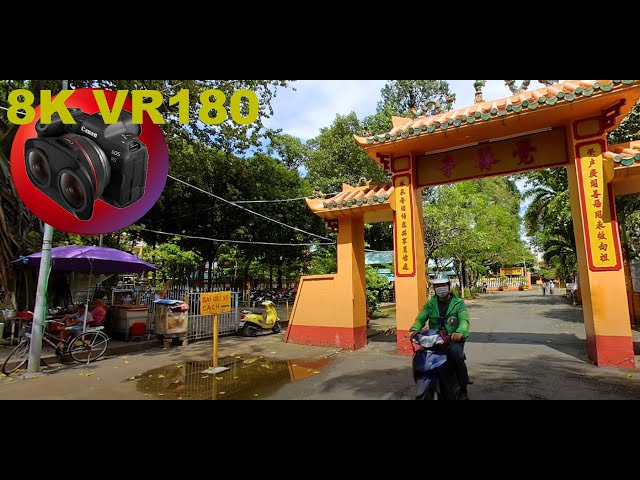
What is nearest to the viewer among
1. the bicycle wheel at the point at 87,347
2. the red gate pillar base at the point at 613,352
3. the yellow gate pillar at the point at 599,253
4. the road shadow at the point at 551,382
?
the road shadow at the point at 551,382

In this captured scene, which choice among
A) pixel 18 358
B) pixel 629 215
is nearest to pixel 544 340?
pixel 629 215

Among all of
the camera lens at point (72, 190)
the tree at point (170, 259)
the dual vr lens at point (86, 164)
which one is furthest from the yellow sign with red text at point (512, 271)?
the camera lens at point (72, 190)

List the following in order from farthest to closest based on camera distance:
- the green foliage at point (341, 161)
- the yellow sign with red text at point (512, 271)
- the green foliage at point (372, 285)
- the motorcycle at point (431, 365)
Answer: the yellow sign with red text at point (512, 271), the green foliage at point (341, 161), the green foliage at point (372, 285), the motorcycle at point (431, 365)

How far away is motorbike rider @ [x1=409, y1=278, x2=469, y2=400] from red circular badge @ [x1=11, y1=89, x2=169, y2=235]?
544 centimetres

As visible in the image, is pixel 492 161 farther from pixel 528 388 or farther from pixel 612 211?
pixel 528 388

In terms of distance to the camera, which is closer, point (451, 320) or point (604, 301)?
point (451, 320)

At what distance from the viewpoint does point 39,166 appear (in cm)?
648

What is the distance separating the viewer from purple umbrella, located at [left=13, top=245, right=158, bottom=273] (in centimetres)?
842

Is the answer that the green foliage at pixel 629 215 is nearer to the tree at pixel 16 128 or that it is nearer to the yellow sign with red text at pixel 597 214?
the yellow sign with red text at pixel 597 214

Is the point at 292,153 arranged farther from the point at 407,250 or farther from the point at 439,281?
the point at 439,281

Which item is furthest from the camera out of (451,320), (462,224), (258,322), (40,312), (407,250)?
(462,224)

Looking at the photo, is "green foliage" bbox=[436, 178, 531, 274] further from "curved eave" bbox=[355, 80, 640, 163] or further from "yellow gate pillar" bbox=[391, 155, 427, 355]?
"curved eave" bbox=[355, 80, 640, 163]

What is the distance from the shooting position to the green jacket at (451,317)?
435 cm

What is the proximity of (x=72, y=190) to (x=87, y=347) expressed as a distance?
10.8 ft
